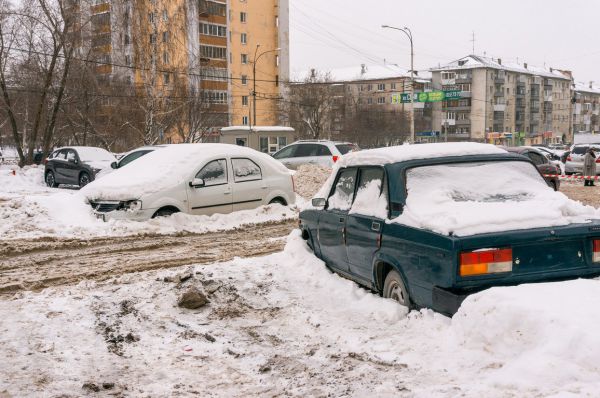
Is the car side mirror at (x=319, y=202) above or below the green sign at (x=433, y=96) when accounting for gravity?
below

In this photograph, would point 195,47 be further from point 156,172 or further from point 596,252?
point 596,252

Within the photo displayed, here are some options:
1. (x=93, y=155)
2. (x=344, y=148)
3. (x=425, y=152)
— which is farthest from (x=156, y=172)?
(x=93, y=155)

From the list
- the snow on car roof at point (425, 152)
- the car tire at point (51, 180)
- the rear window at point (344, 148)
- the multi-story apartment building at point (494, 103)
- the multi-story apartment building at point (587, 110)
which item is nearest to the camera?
the snow on car roof at point (425, 152)

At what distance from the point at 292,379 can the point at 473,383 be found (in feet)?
4.28

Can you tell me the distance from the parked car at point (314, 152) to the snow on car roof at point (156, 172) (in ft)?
30.0

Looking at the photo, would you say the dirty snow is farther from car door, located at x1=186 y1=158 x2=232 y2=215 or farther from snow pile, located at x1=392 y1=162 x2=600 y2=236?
car door, located at x1=186 y1=158 x2=232 y2=215

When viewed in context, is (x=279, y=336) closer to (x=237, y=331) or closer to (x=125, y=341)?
(x=237, y=331)

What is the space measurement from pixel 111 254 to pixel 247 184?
4.04m

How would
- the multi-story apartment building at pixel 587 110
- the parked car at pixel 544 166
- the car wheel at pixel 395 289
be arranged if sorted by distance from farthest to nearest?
the multi-story apartment building at pixel 587 110 < the parked car at pixel 544 166 < the car wheel at pixel 395 289

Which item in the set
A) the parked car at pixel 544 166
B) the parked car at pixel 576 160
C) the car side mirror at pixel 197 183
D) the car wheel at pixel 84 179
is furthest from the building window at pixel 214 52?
the car side mirror at pixel 197 183

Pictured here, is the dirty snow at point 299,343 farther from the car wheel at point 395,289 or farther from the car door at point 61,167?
the car door at point 61,167

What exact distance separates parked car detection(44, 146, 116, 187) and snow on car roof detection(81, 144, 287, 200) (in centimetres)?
1104

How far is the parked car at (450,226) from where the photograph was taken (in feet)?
15.1

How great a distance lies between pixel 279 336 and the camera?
536 cm
